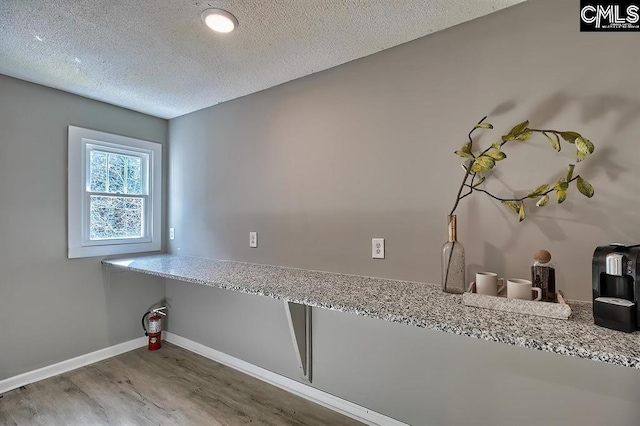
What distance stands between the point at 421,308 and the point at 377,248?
0.61 meters

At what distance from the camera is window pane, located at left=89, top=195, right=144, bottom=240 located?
266 centimetres

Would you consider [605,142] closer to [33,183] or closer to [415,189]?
[415,189]

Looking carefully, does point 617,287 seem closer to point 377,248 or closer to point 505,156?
point 505,156

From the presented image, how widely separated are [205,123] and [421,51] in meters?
1.94

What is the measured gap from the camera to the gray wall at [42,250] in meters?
2.21

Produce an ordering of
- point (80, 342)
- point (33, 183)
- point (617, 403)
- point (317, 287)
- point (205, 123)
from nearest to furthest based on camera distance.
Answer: point (617, 403), point (317, 287), point (33, 183), point (80, 342), point (205, 123)

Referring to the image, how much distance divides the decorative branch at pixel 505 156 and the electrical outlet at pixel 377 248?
0.44m

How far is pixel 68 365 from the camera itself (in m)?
2.46

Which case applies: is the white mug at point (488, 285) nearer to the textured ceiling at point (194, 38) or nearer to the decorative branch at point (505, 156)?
the decorative branch at point (505, 156)

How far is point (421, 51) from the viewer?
1.71m

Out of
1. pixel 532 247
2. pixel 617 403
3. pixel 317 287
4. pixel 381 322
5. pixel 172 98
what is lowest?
pixel 617 403

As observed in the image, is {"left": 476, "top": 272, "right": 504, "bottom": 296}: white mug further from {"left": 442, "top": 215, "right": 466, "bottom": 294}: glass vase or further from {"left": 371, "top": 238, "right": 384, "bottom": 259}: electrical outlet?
{"left": 371, "top": 238, "right": 384, "bottom": 259}: electrical outlet

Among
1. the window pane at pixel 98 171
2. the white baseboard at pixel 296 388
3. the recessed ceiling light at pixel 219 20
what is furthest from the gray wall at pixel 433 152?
the window pane at pixel 98 171

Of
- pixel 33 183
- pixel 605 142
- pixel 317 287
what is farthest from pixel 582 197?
pixel 33 183
